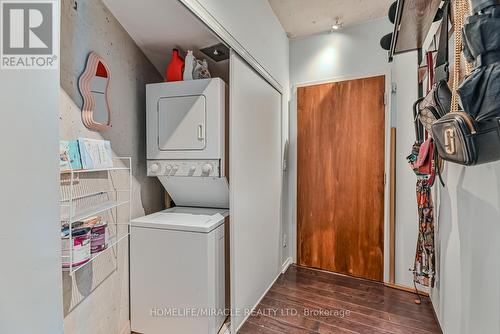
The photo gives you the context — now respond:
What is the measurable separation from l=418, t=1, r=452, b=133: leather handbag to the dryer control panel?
128cm

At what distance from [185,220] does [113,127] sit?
80 cm

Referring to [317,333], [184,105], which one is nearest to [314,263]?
[317,333]

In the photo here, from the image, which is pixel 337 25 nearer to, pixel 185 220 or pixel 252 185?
pixel 252 185

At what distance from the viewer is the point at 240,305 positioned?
1852 millimetres

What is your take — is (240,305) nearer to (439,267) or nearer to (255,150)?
(255,150)

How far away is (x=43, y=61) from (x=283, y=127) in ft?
7.80

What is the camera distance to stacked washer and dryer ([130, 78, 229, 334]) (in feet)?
5.38

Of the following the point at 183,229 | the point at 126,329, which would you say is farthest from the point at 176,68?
the point at 126,329

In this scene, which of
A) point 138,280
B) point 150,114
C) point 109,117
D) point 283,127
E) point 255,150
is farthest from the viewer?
point 283,127

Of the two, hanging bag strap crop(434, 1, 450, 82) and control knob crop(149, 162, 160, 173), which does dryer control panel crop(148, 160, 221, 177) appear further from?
hanging bag strap crop(434, 1, 450, 82)

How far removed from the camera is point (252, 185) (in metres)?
2.08

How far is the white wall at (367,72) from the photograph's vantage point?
7.85ft

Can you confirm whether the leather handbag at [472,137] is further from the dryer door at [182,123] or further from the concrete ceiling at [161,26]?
the dryer door at [182,123]

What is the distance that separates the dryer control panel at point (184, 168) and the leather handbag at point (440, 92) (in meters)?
1.28
